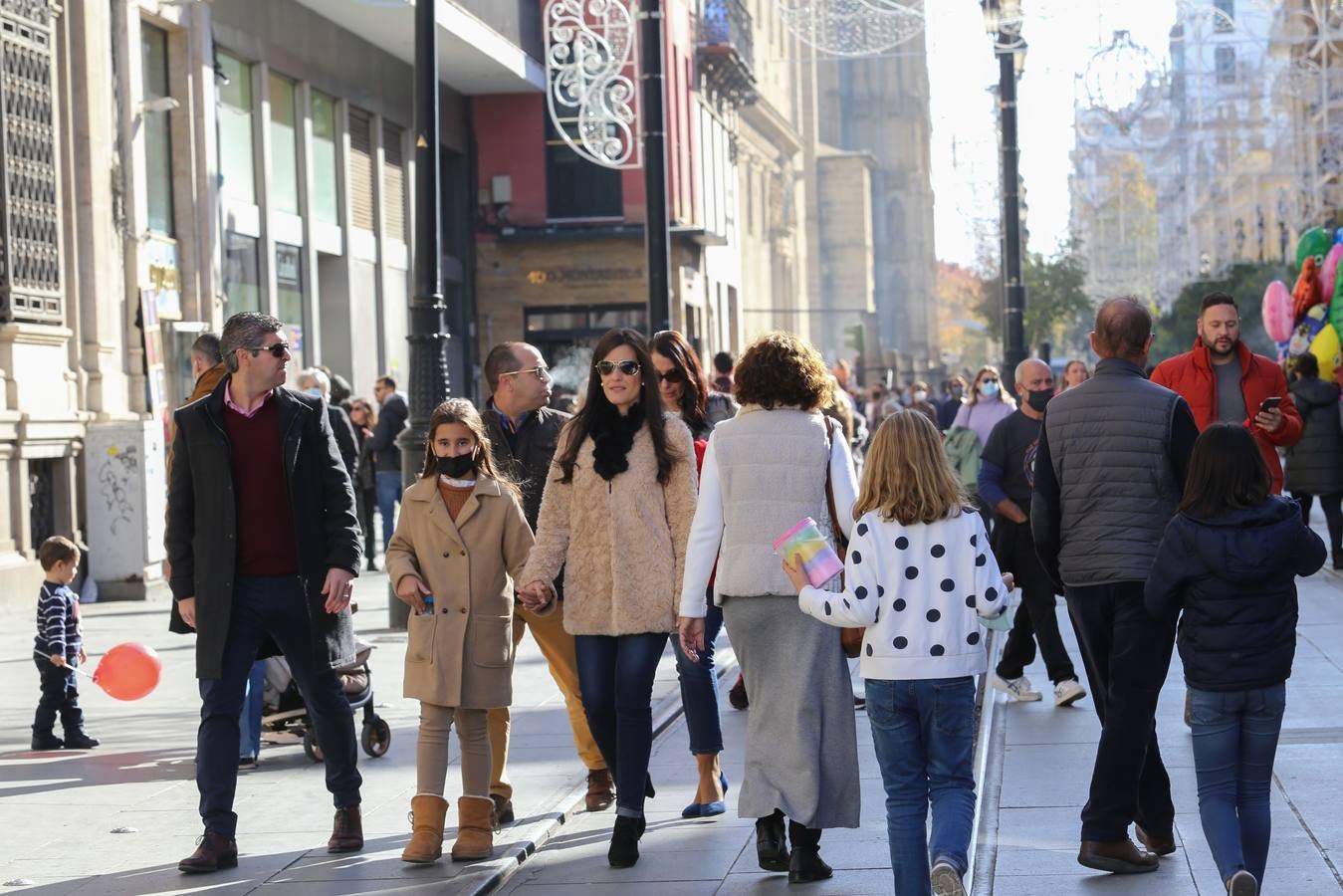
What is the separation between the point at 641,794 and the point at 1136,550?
189 centimetres

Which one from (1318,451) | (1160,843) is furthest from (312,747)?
(1318,451)

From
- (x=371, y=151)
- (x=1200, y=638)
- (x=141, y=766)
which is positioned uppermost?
(x=371, y=151)

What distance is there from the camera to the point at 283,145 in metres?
26.1

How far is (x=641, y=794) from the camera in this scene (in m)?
7.28

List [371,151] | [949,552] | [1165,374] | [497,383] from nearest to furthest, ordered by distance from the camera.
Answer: [949,552]
[497,383]
[1165,374]
[371,151]

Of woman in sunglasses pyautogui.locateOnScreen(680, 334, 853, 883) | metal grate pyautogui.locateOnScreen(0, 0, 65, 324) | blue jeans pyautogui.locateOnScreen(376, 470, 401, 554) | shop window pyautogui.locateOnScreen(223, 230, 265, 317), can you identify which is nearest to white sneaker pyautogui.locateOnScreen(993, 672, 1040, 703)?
woman in sunglasses pyautogui.locateOnScreen(680, 334, 853, 883)

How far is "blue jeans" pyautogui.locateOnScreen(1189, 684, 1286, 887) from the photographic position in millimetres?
6125

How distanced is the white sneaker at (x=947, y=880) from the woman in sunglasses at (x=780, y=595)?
75cm

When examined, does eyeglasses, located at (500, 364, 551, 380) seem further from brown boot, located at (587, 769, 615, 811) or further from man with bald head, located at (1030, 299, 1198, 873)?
man with bald head, located at (1030, 299, 1198, 873)

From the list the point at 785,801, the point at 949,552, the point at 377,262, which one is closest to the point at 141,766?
the point at 785,801

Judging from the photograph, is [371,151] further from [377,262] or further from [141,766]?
[141,766]

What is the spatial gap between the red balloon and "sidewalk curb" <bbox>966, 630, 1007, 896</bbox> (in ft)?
11.3

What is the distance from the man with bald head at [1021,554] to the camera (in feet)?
34.3

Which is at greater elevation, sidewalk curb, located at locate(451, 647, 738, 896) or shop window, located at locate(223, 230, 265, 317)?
shop window, located at locate(223, 230, 265, 317)
